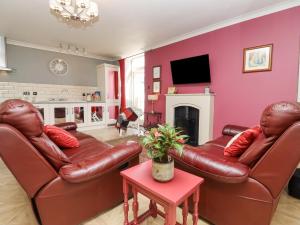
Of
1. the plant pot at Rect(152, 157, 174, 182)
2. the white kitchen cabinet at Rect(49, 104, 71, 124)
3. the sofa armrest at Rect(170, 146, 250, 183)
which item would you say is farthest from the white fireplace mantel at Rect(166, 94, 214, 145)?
the white kitchen cabinet at Rect(49, 104, 71, 124)

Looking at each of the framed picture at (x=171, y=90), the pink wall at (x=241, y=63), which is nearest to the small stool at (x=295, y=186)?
the pink wall at (x=241, y=63)

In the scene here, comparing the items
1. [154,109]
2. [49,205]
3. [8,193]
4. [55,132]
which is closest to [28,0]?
[55,132]

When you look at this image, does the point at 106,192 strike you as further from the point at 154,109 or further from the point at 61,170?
the point at 154,109

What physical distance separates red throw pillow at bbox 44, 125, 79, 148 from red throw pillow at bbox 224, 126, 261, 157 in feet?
5.62

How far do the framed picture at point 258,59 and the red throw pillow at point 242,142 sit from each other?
5.98 ft

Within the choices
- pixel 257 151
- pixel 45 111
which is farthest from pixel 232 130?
pixel 45 111

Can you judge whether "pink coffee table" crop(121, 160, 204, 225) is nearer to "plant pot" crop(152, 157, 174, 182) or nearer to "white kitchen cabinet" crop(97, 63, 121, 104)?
"plant pot" crop(152, 157, 174, 182)

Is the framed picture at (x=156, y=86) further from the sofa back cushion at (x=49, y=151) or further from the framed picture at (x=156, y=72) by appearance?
the sofa back cushion at (x=49, y=151)

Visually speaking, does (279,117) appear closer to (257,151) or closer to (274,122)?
(274,122)

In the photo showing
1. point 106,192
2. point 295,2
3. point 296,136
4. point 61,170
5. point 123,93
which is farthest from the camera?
point 123,93

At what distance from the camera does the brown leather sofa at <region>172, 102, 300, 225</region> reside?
39.3 inches

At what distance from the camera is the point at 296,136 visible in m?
0.95

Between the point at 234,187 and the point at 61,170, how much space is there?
49.0 inches

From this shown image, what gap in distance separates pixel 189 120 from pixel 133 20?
2.35 metres
